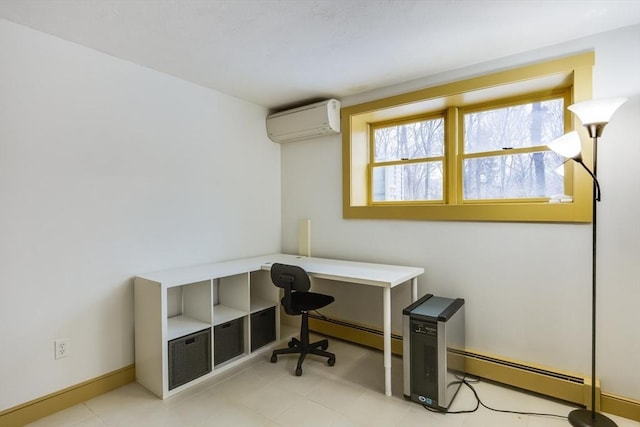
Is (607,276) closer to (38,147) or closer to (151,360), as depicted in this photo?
(151,360)

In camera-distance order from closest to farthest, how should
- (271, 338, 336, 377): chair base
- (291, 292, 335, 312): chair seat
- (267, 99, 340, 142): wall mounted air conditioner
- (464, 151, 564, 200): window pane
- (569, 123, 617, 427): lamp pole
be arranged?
(569, 123, 617, 427): lamp pole, (464, 151, 564, 200): window pane, (291, 292, 335, 312): chair seat, (271, 338, 336, 377): chair base, (267, 99, 340, 142): wall mounted air conditioner

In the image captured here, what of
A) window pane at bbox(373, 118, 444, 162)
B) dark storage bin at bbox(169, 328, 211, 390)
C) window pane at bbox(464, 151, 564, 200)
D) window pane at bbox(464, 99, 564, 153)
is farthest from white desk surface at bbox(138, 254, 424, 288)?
window pane at bbox(464, 99, 564, 153)

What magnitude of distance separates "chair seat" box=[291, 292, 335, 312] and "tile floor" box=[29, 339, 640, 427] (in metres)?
0.51

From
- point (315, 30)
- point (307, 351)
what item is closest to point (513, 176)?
point (315, 30)

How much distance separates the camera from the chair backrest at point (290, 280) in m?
2.50

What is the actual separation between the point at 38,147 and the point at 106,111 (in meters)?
0.49

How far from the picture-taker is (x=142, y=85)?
8.27 ft

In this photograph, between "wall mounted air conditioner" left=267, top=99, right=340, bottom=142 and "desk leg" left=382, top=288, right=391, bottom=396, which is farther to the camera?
"wall mounted air conditioner" left=267, top=99, right=340, bottom=142

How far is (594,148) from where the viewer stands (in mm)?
1863

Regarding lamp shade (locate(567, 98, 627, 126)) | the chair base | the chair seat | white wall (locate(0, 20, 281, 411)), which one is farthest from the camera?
the chair base

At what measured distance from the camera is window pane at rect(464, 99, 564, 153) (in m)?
2.42

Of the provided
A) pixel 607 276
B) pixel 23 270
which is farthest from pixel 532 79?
pixel 23 270

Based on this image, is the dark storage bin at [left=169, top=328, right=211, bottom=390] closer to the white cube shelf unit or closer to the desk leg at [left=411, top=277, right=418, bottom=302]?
the white cube shelf unit

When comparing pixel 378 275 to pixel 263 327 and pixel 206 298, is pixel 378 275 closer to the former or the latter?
pixel 263 327
